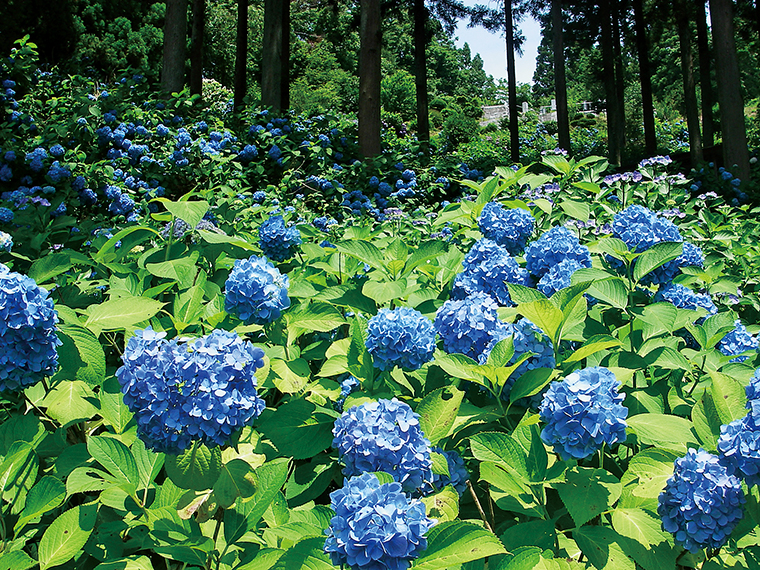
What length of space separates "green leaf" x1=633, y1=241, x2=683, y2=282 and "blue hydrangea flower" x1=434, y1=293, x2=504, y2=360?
58 cm

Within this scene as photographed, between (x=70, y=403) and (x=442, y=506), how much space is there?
3.08 ft

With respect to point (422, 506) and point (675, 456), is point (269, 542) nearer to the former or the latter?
point (422, 506)

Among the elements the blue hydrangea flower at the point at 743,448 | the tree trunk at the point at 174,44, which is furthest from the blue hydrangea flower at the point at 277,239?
the tree trunk at the point at 174,44

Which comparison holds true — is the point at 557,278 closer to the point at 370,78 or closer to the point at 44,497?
the point at 44,497

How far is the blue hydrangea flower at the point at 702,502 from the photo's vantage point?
1072mm

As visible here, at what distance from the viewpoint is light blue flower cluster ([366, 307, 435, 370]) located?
1.49 metres

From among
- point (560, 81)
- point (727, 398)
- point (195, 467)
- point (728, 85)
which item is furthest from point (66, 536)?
point (560, 81)

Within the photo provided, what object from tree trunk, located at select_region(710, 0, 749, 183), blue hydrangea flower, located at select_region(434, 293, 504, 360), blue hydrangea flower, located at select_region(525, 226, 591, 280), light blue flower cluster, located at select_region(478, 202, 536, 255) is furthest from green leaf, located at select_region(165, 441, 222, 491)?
tree trunk, located at select_region(710, 0, 749, 183)

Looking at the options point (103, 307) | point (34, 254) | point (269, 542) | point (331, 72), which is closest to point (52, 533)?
point (269, 542)

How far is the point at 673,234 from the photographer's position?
2162 millimetres

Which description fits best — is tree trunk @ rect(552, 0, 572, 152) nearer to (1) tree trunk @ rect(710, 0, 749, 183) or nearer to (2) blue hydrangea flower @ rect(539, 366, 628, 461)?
(1) tree trunk @ rect(710, 0, 749, 183)

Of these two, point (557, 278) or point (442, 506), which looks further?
point (557, 278)

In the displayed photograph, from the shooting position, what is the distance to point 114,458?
123 cm

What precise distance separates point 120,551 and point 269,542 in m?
0.32
